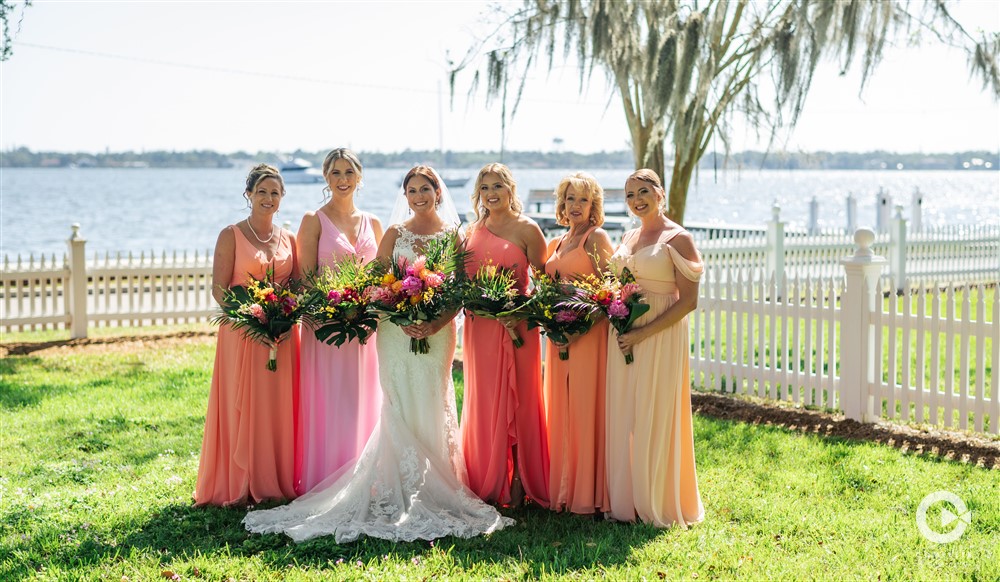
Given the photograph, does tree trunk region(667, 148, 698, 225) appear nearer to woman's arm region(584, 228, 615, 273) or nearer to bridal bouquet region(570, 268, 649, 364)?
woman's arm region(584, 228, 615, 273)

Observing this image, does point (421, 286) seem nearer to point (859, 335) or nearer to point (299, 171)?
point (859, 335)

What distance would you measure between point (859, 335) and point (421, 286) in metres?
4.28

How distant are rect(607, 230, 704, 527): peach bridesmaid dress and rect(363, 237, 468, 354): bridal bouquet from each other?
0.94 m

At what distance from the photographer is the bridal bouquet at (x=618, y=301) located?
5180 millimetres

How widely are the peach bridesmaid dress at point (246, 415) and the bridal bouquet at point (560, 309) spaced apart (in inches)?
63.2

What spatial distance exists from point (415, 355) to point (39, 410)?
4.88 m

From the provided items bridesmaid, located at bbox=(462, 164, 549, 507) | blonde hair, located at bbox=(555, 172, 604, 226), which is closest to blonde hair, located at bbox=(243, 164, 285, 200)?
bridesmaid, located at bbox=(462, 164, 549, 507)

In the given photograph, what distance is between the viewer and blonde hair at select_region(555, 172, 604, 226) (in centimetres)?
550

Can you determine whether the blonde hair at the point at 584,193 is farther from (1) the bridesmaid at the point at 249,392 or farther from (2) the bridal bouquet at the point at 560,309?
(1) the bridesmaid at the point at 249,392

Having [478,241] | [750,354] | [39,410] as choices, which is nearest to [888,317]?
[750,354]

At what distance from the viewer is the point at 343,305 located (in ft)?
17.2

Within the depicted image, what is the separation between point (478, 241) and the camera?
5605mm

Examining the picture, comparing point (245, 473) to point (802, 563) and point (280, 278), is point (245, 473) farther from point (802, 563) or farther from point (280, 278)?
point (802, 563)

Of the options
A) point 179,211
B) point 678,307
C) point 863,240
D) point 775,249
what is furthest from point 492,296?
point 179,211
